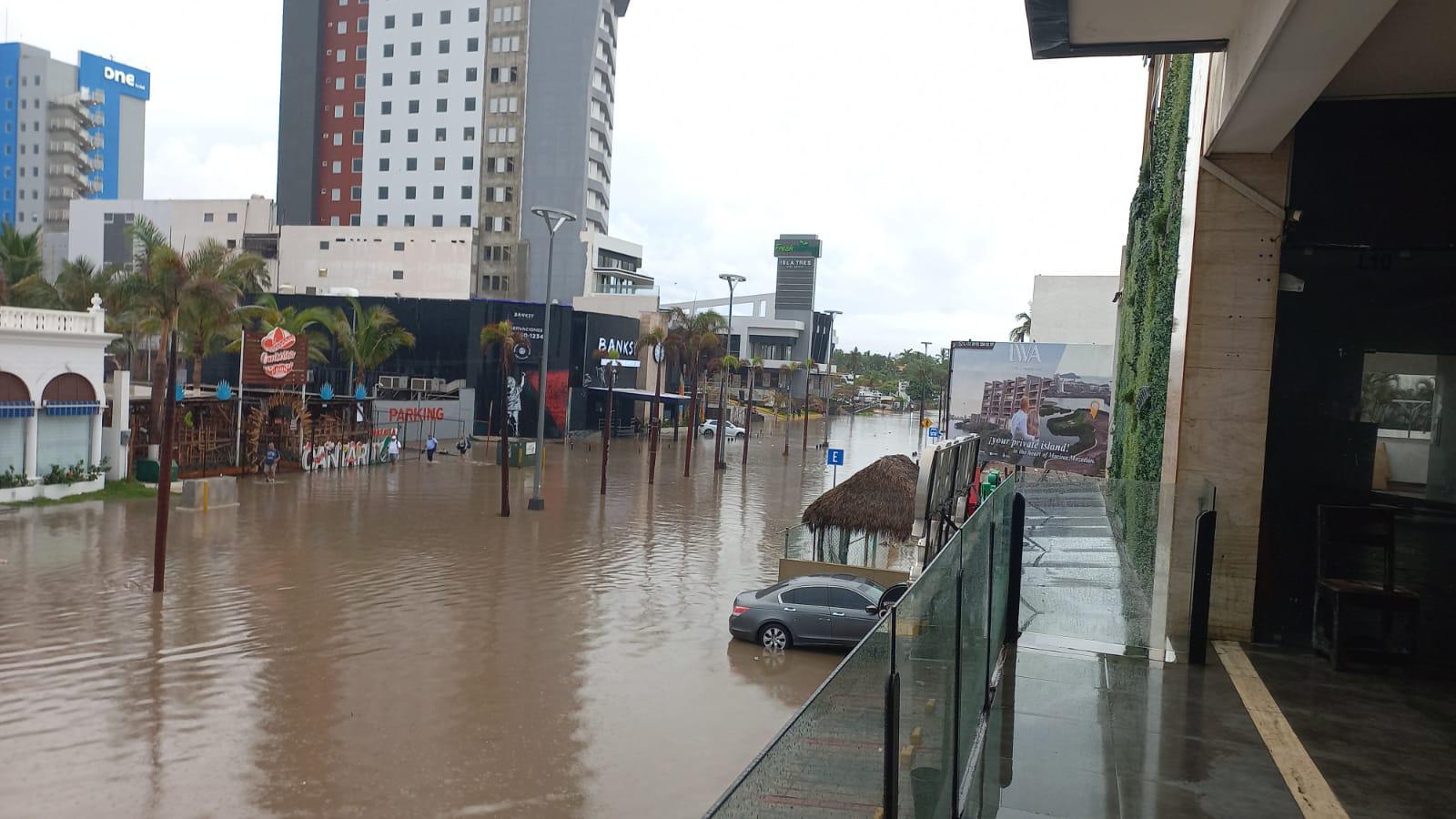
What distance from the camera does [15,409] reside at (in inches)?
1116

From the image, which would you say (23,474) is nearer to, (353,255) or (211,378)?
(211,378)

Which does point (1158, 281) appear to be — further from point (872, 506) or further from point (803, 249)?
point (803, 249)

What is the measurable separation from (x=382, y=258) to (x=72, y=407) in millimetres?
49869

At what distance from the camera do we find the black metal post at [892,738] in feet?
10.6

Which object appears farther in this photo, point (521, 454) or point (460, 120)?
point (460, 120)

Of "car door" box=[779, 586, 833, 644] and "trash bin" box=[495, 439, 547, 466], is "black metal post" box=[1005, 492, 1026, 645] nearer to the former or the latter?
"car door" box=[779, 586, 833, 644]

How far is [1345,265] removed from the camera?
8.89 meters

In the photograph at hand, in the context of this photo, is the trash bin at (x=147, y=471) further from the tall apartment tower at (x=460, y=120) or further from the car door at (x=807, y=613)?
the tall apartment tower at (x=460, y=120)

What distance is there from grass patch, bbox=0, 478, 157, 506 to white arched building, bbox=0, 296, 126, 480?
3.21 ft

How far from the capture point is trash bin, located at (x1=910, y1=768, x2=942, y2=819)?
12.8ft

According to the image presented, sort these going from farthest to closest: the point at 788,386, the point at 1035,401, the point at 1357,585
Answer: the point at 788,386 < the point at 1035,401 < the point at 1357,585

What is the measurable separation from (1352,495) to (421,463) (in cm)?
4324

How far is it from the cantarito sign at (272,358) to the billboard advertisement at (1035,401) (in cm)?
3373

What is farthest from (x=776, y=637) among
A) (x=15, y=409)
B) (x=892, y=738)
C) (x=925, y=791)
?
(x=15, y=409)
